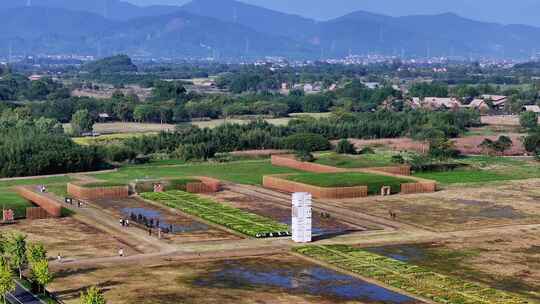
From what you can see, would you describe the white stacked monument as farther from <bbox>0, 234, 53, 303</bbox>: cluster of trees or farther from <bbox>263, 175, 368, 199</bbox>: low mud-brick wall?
<bbox>263, 175, 368, 199</bbox>: low mud-brick wall

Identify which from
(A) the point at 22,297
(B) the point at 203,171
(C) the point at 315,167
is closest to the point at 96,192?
(B) the point at 203,171

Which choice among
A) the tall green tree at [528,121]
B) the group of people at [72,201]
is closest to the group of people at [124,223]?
the group of people at [72,201]

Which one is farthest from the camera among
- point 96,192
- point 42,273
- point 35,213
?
point 96,192

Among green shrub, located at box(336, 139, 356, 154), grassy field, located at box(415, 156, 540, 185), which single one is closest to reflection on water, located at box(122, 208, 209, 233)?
grassy field, located at box(415, 156, 540, 185)

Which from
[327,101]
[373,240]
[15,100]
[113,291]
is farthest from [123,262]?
[15,100]

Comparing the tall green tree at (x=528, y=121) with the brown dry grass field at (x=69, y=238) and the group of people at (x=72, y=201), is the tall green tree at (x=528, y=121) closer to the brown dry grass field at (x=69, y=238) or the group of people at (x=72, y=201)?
the group of people at (x=72, y=201)

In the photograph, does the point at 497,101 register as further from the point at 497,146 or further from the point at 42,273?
the point at 42,273

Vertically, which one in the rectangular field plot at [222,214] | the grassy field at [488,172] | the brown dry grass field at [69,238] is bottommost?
the brown dry grass field at [69,238]
